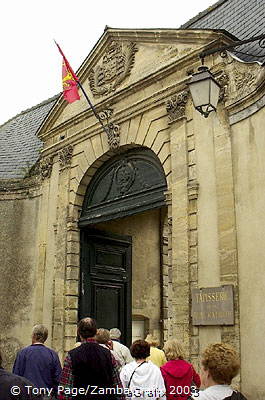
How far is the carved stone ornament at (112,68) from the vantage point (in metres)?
8.90

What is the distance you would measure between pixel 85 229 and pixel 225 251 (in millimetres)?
3709

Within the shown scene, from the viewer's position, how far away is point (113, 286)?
9.83 meters

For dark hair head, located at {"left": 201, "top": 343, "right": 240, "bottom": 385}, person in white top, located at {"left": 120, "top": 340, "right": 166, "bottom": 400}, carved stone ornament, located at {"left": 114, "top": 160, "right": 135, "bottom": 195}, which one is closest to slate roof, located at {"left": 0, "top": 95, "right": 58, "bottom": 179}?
carved stone ornament, located at {"left": 114, "top": 160, "right": 135, "bottom": 195}

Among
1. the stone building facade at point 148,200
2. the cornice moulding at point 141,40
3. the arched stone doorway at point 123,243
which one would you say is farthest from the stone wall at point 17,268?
the cornice moulding at point 141,40

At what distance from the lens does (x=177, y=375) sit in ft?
13.3

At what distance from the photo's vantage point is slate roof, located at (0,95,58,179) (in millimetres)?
11562

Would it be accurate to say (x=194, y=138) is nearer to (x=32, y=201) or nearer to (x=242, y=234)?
→ (x=242, y=234)

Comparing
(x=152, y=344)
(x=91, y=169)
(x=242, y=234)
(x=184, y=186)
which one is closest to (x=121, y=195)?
(x=91, y=169)

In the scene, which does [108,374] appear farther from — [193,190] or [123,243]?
[123,243]

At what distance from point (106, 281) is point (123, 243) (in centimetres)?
92

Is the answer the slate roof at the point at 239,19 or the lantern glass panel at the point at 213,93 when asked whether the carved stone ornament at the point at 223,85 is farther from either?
the lantern glass panel at the point at 213,93

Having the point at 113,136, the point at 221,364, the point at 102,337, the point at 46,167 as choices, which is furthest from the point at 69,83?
the point at 221,364

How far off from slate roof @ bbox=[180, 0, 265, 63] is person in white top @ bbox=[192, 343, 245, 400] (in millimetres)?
5440

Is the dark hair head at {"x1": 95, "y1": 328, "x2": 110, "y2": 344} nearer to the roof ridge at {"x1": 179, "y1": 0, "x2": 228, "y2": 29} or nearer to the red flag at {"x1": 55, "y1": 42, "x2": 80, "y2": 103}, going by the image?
the red flag at {"x1": 55, "y1": 42, "x2": 80, "y2": 103}
